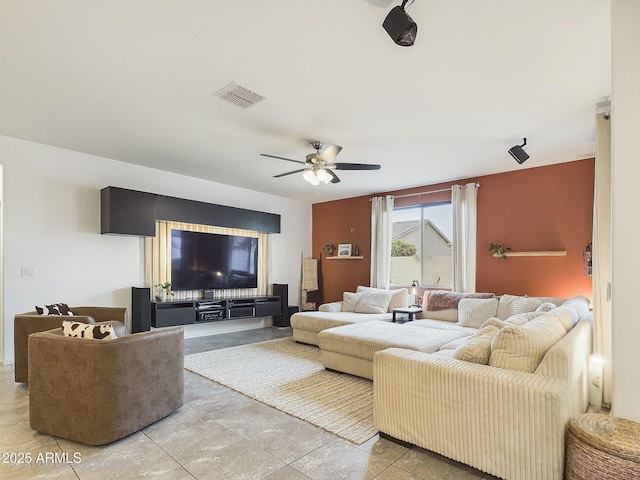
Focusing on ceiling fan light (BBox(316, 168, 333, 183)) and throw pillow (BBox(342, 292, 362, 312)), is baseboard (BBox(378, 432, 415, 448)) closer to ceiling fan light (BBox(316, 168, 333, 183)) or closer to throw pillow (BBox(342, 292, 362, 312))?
ceiling fan light (BBox(316, 168, 333, 183))

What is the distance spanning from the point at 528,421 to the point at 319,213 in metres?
6.40

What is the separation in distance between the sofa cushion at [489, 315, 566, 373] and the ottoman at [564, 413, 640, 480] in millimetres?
382

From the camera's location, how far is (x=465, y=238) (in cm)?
564

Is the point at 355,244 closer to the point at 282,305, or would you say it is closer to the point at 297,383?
the point at 282,305

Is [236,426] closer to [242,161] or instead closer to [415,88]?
[415,88]

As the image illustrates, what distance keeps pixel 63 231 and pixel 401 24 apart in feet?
15.5

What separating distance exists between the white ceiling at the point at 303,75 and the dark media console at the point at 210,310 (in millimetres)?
2240

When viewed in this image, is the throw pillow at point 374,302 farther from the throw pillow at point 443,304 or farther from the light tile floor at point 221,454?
the light tile floor at point 221,454

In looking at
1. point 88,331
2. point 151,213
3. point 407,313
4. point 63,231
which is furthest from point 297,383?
point 63,231

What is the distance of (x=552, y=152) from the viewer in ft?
14.6

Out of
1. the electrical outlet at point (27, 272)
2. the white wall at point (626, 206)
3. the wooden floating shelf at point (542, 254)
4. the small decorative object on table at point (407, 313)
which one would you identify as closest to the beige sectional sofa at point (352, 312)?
the small decorative object on table at point (407, 313)

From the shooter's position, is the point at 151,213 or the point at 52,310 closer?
the point at 52,310

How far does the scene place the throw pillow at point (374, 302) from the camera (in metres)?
5.81

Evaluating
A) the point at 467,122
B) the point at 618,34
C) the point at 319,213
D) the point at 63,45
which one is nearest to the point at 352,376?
the point at 467,122
